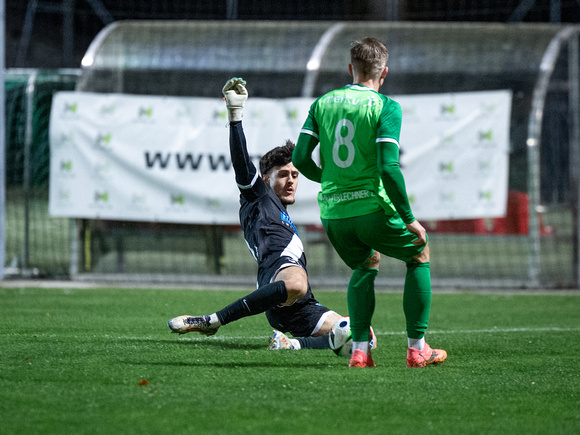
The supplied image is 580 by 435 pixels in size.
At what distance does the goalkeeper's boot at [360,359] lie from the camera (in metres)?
4.42

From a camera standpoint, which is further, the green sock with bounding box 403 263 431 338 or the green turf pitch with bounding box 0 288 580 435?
the green sock with bounding box 403 263 431 338

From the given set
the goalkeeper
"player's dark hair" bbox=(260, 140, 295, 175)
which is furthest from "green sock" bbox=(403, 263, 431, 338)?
"player's dark hair" bbox=(260, 140, 295, 175)

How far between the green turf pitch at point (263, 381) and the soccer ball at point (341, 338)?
6cm

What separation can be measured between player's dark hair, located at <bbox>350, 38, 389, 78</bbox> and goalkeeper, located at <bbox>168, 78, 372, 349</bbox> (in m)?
0.66

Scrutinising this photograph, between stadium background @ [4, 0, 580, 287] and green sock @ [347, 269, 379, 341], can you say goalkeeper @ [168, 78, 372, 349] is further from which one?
stadium background @ [4, 0, 580, 287]

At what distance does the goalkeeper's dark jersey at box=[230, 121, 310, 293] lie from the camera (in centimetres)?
502

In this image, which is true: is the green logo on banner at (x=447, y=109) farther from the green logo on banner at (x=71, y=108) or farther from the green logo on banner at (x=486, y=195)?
the green logo on banner at (x=71, y=108)

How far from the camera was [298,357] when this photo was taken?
4809mm

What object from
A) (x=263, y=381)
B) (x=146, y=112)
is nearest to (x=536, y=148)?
(x=146, y=112)

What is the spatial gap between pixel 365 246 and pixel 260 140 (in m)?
5.32

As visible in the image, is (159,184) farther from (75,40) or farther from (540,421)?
(75,40)

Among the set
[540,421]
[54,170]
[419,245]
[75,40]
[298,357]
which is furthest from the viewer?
[75,40]

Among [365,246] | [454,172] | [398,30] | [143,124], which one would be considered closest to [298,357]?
[365,246]

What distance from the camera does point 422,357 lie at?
14.7ft
